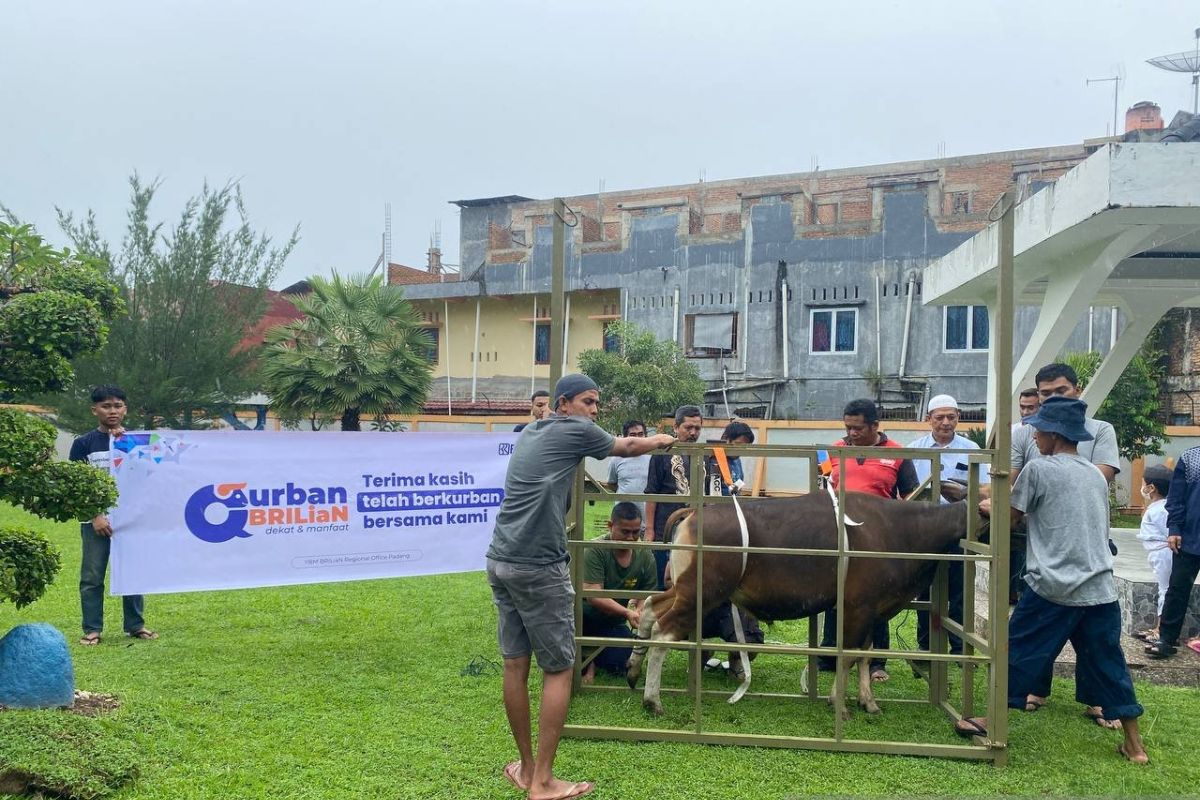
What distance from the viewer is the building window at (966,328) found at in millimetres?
25047

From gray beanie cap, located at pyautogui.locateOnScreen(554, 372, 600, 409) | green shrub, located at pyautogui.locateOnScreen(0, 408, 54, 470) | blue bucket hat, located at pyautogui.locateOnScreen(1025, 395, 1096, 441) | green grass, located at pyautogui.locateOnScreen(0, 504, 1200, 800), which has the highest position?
gray beanie cap, located at pyautogui.locateOnScreen(554, 372, 600, 409)

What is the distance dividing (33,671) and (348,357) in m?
13.5

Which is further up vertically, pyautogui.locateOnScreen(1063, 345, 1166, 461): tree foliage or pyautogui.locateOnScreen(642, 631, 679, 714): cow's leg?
pyautogui.locateOnScreen(1063, 345, 1166, 461): tree foliage

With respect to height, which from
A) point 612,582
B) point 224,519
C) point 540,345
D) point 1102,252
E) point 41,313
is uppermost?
point 1102,252

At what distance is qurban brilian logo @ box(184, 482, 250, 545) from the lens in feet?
22.5

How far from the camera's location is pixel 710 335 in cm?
2817

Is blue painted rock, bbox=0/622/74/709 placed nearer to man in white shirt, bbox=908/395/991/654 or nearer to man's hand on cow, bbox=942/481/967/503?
man in white shirt, bbox=908/395/991/654

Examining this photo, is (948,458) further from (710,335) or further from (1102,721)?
(710,335)

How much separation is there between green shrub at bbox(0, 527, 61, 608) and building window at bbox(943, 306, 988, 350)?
23781 millimetres

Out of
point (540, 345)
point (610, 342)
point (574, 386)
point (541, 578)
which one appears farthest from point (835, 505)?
point (540, 345)

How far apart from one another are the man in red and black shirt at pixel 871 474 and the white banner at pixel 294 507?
2808mm

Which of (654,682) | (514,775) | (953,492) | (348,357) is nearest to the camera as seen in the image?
(514,775)

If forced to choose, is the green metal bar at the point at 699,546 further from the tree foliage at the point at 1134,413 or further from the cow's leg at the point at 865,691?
the tree foliage at the point at 1134,413

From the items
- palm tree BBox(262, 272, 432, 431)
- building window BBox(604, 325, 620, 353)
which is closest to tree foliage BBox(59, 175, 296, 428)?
palm tree BBox(262, 272, 432, 431)
